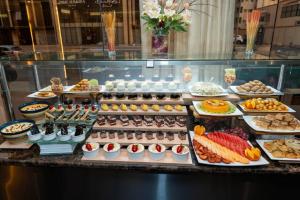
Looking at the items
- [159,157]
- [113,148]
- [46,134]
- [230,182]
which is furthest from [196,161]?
[46,134]

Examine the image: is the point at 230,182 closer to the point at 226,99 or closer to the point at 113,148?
the point at 226,99

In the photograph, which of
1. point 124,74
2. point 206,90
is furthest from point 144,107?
point 206,90

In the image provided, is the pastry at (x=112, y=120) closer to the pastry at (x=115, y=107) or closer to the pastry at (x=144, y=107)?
the pastry at (x=115, y=107)

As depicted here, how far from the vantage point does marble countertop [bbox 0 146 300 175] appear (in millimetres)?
1379

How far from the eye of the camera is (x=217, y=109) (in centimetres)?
173

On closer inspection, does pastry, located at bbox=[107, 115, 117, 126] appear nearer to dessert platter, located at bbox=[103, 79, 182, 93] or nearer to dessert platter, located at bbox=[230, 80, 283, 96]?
dessert platter, located at bbox=[103, 79, 182, 93]

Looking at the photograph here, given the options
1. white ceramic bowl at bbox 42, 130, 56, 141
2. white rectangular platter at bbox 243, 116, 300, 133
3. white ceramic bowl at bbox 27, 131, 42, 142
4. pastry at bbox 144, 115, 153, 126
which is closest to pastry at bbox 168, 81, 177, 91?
pastry at bbox 144, 115, 153, 126

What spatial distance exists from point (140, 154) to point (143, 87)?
66 cm

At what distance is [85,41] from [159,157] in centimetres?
351

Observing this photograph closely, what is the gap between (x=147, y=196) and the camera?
1671 mm

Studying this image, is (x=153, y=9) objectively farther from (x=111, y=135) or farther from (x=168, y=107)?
(x=111, y=135)

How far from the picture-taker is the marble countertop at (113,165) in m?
1.38

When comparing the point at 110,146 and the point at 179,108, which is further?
the point at 179,108

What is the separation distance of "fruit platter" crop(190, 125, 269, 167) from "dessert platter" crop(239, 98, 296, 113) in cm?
35
